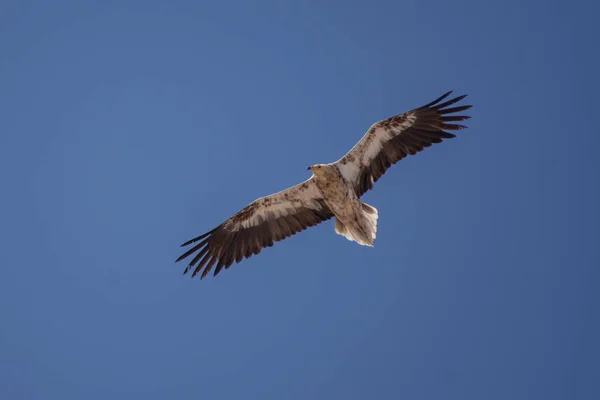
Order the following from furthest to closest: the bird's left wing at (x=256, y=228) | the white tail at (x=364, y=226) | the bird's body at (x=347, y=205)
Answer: the bird's left wing at (x=256, y=228) → the white tail at (x=364, y=226) → the bird's body at (x=347, y=205)

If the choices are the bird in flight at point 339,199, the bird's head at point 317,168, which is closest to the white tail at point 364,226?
the bird in flight at point 339,199

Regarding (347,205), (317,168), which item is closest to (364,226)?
(347,205)

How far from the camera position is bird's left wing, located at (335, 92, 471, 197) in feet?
61.4

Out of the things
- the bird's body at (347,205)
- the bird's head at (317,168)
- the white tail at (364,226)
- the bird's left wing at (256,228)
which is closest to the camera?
the bird's head at (317,168)

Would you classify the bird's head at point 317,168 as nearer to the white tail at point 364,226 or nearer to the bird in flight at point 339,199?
A: the bird in flight at point 339,199

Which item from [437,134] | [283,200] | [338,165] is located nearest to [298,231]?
[283,200]

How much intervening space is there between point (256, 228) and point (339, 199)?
8.04 feet

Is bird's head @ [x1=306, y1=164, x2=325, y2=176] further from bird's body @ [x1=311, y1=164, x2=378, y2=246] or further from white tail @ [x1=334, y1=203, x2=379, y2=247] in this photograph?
white tail @ [x1=334, y1=203, x2=379, y2=247]

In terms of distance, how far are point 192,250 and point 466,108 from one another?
23.3 feet

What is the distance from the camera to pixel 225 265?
20.1 meters

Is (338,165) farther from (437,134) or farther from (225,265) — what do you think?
(225,265)

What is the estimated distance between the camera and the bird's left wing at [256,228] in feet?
65.5

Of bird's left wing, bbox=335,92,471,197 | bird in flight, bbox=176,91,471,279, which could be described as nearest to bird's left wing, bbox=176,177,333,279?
bird in flight, bbox=176,91,471,279

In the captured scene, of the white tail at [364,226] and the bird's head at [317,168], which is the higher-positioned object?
the bird's head at [317,168]
